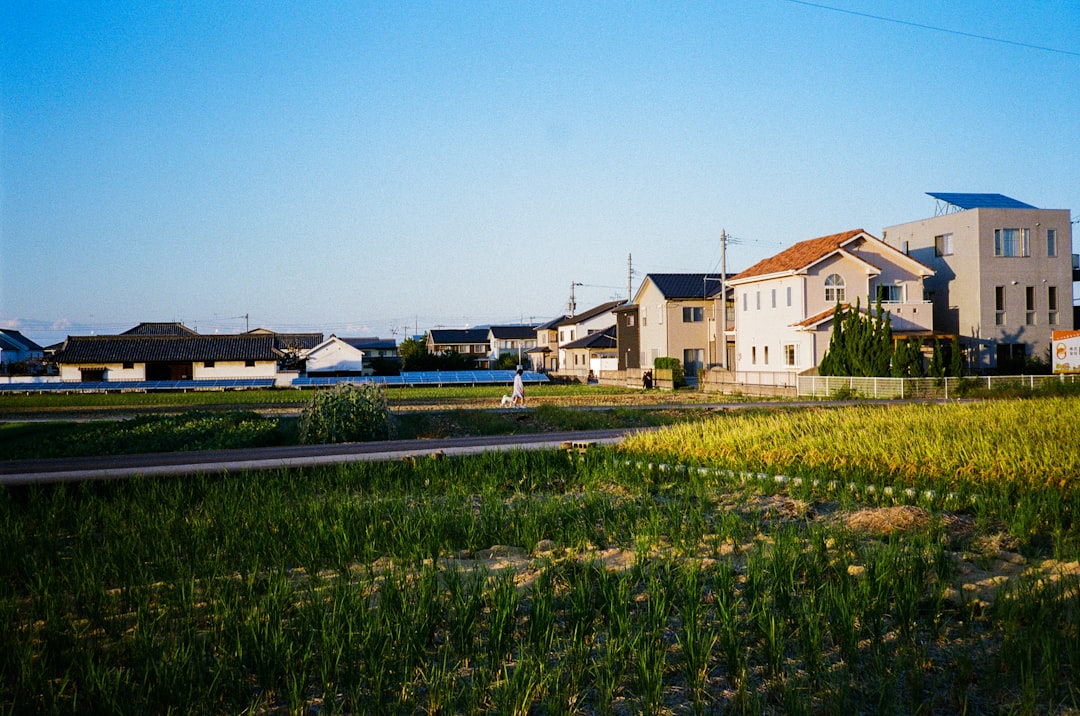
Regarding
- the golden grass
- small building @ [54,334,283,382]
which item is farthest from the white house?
small building @ [54,334,283,382]

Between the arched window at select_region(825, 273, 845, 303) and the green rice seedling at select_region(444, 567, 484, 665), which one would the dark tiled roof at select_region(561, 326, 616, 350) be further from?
the green rice seedling at select_region(444, 567, 484, 665)

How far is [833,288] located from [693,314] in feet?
43.8

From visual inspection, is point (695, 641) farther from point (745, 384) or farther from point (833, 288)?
point (833, 288)

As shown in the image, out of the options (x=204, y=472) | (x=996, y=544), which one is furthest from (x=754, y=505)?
(x=204, y=472)

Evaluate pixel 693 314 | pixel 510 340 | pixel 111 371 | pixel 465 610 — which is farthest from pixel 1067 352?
pixel 510 340

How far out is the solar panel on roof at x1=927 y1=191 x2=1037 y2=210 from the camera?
38.9 m

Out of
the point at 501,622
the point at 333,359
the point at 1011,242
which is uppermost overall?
the point at 1011,242

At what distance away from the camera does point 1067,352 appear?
2945cm

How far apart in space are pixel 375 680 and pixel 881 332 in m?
28.8

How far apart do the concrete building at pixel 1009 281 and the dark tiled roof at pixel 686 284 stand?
14236 millimetres

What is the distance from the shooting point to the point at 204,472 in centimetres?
1061

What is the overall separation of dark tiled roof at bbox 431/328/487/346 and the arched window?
59.1 meters

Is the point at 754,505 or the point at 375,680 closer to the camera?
the point at 375,680

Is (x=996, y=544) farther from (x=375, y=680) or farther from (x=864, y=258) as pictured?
(x=864, y=258)
